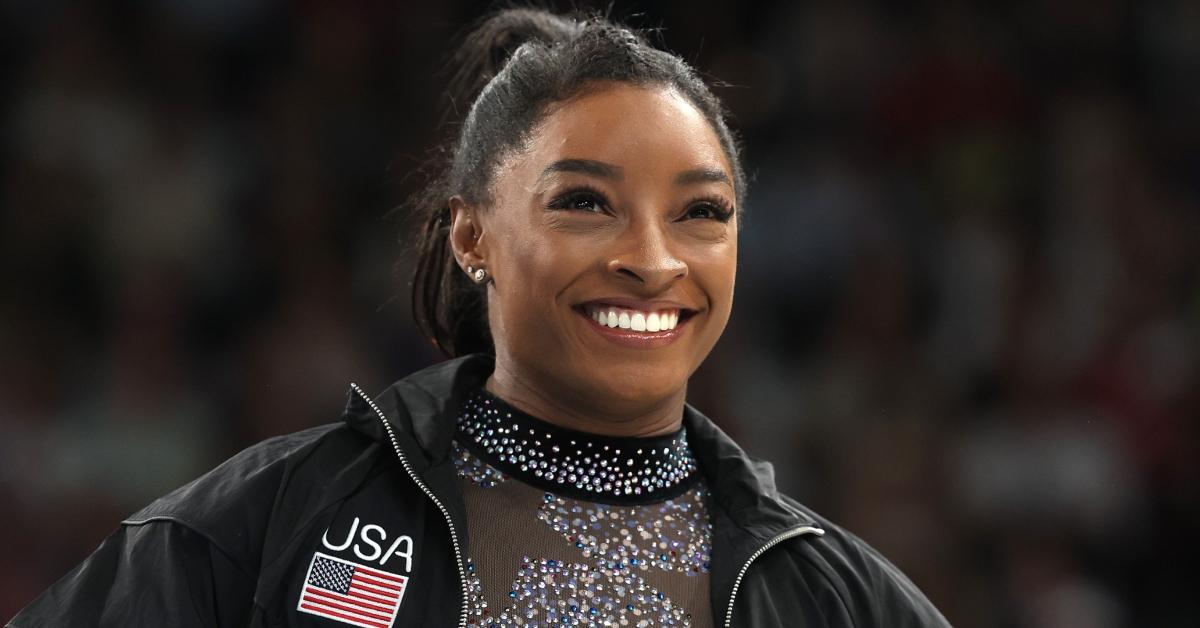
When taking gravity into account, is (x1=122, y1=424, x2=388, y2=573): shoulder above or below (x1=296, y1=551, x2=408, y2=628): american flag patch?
above

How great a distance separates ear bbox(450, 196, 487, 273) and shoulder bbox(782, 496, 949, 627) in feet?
1.88

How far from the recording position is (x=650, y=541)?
2.07 m

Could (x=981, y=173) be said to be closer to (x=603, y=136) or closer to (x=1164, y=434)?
(x=1164, y=434)

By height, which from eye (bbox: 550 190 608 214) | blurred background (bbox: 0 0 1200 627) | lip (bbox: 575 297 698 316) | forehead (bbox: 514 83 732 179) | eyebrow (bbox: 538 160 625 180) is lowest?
blurred background (bbox: 0 0 1200 627)

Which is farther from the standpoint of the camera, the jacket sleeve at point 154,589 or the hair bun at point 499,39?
the hair bun at point 499,39

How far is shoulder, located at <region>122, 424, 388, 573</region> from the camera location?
186 cm

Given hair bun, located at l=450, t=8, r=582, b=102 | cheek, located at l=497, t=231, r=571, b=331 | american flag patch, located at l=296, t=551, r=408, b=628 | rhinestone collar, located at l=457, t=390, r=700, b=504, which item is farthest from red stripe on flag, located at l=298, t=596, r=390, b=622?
hair bun, located at l=450, t=8, r=582, b=102

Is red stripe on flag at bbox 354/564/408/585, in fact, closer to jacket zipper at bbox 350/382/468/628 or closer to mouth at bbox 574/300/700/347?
jacket zipper at bbox 350/382/468/628

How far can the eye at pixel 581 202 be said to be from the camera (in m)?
1.98

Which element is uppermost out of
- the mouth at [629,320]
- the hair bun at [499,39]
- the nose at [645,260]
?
the hair bun at [499,39]

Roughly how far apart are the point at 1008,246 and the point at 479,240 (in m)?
3.23

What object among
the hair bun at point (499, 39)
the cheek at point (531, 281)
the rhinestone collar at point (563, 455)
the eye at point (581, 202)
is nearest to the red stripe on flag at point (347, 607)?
the rhinestone collar at point (563, 455)

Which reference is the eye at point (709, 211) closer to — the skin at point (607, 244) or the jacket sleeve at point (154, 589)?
the skin at point (607, 244)

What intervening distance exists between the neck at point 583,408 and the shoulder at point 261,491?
225 millimetres
